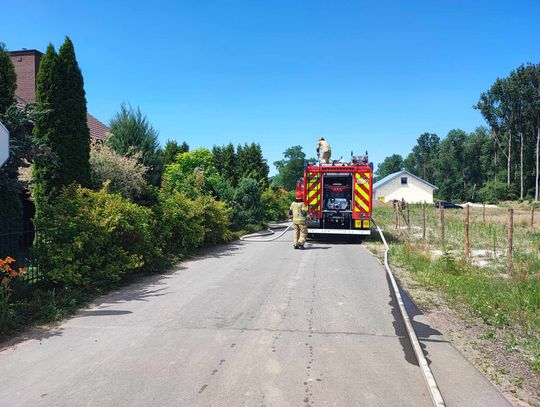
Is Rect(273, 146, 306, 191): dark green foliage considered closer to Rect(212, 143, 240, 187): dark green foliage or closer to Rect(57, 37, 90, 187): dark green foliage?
Rect(212, 143, 240, 187): dark green foliage

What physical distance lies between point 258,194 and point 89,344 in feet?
55.7

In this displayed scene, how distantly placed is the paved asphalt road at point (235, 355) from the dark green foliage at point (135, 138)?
726cm

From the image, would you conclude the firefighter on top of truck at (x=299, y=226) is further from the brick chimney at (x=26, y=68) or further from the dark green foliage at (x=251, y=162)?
the dark green foliage at (x=251, y=162)

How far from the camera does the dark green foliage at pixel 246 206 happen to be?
65.8 ft

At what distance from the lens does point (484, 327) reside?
5.84 meters

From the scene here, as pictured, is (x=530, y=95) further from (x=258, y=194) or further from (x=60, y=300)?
(x=60, y=300)

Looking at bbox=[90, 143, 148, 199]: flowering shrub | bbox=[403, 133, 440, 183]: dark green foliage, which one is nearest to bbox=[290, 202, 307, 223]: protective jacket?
bbox=[90, 143, 148, 199]: flowering shrub

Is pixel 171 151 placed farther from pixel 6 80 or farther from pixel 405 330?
pixel 405 330

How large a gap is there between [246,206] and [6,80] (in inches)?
536

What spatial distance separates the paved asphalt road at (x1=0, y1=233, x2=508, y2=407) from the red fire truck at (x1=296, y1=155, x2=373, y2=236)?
8.12 metres

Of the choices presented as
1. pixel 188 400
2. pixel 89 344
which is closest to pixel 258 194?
pixel 89 344

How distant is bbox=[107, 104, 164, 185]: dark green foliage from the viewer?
1412cm

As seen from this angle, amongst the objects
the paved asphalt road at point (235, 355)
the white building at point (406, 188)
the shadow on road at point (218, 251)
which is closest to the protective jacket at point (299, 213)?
the shadow on road at point (218, 251)

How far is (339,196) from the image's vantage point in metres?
16.5
